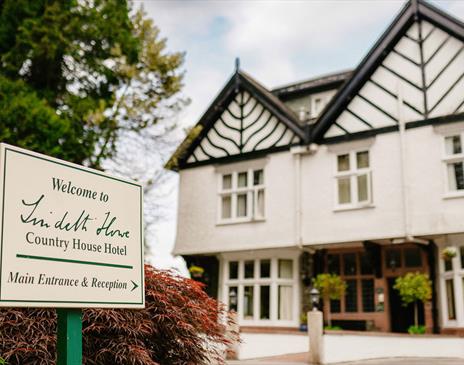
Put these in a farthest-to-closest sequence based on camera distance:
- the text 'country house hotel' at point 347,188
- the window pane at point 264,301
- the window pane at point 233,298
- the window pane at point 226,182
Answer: the window pane at point 226,182
the window pane at point 264,301
the window pane at point 233,298
the text 'country house hotel' at point 347,188

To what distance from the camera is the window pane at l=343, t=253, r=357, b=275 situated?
1841 centimetres

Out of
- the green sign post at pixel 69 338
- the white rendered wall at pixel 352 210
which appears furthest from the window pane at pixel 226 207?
the green sign post at pixel 69 338

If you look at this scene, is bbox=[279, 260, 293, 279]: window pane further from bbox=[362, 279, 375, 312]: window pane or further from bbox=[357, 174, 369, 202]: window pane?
bbox=[357, 174, 369, 202]: window pane

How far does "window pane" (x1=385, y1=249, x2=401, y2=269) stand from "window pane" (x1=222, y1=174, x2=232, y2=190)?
561cm

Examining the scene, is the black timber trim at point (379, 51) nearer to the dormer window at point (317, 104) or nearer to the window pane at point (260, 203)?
the window pane at point (260, 203)

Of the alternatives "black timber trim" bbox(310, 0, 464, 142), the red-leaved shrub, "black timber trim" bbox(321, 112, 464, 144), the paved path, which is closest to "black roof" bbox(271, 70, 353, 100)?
"black timber trim" bbox(310, 0, 464, 142)

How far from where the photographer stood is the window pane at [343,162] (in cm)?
1819

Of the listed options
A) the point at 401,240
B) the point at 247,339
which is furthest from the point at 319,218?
the point at 247,339

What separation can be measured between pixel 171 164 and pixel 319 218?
502cm

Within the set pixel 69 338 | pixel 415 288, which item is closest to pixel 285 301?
pixel 415 288

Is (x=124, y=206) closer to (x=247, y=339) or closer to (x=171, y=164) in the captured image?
(x=247, y=339)

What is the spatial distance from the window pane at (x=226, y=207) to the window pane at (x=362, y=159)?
14.8 feet

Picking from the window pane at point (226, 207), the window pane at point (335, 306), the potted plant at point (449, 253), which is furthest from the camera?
the window pane at point (226, 207)

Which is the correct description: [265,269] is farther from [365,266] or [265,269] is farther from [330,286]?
[365,266]
